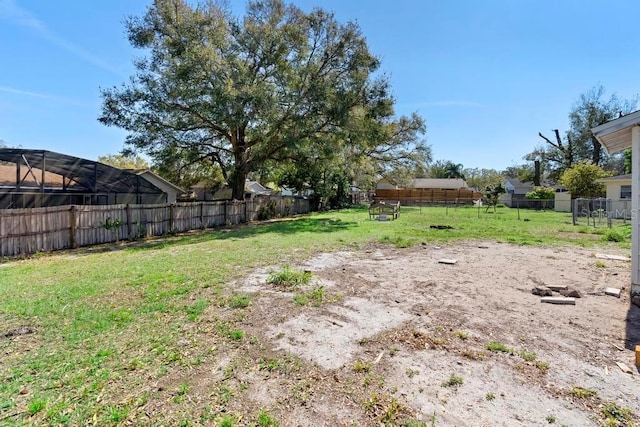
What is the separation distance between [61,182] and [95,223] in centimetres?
669

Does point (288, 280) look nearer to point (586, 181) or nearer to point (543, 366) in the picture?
point (543, 366)

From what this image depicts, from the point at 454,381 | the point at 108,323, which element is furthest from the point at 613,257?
the point at 108,323

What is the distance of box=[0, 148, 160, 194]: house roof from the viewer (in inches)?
495

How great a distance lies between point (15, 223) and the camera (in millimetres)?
8930

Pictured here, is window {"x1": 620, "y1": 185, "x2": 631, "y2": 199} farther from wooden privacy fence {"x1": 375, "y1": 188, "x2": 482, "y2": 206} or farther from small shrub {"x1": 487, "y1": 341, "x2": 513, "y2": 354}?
small shrub {"x1": 487, "y1": 341, "x2": 513, "y2": 354}

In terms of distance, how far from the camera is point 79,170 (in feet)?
46.3

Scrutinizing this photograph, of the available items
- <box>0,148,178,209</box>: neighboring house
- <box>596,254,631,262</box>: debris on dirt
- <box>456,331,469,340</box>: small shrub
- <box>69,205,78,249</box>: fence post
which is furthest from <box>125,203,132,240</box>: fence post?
<box>596,254,631,262</box>: debris on dirt

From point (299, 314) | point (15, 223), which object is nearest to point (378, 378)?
point (299, 314)

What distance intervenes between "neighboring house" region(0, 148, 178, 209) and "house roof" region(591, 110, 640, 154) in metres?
16.6

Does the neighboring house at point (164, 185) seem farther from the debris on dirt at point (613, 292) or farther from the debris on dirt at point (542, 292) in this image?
the debris on dirt at point (613, 292)

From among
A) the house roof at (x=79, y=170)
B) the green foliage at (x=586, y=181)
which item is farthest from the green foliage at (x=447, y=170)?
the house roof at (x=79, y=170)

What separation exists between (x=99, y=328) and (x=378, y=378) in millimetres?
3351

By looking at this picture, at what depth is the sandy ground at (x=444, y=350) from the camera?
8.10 ft

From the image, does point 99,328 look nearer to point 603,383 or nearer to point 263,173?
point 603,383
